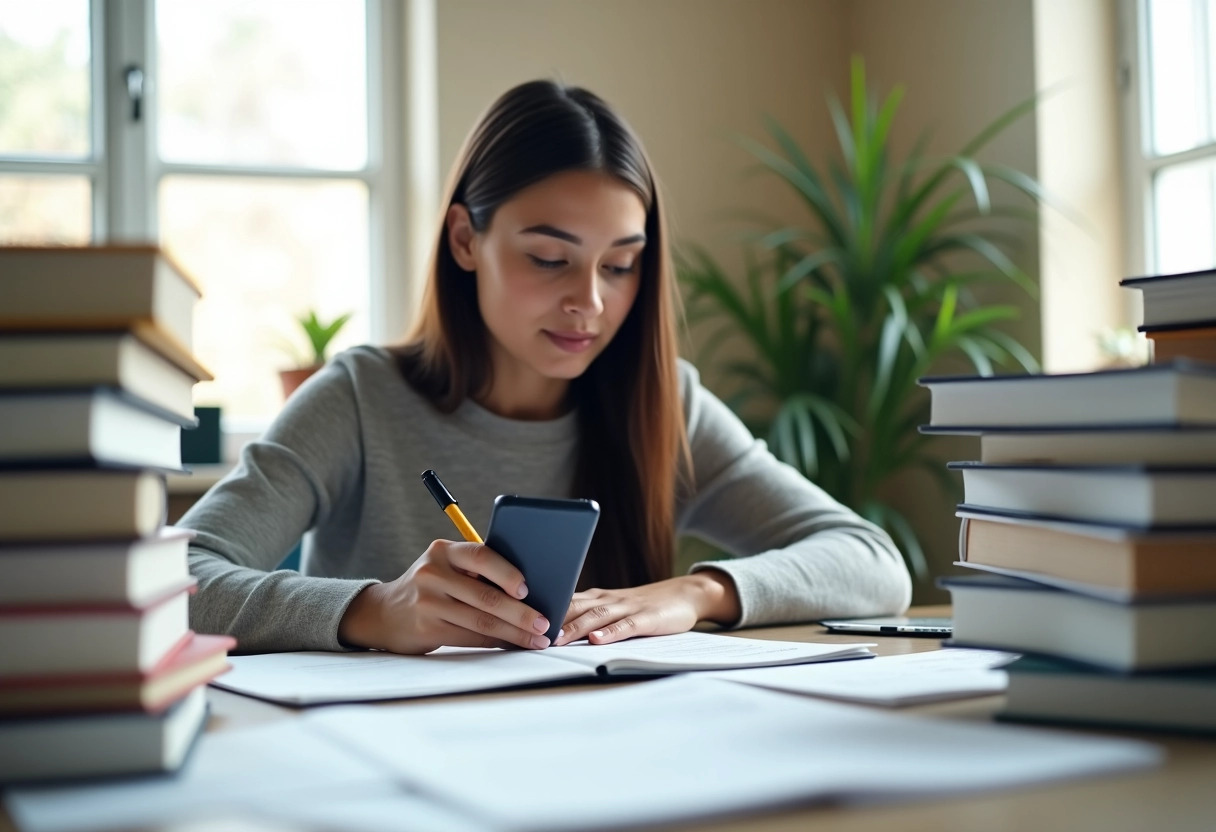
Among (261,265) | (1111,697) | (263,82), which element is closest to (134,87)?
(263,82)

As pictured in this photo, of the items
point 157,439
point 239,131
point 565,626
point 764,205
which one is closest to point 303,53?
point 239,131

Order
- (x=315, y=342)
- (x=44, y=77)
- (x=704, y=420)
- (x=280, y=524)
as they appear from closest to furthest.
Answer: (x=280, y=524) < (x=704, y=420) < (x=315, y=342) < (x=44, y=77)

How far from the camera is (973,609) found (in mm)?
758

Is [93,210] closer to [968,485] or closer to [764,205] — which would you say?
[764,205]

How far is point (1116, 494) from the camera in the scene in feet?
2.17

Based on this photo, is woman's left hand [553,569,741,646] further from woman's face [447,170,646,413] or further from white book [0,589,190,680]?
white book [0,589,190,680]

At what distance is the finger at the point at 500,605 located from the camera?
103 centimetres

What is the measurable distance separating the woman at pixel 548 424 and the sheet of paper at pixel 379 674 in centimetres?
36

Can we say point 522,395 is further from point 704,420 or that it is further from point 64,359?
point 64,359

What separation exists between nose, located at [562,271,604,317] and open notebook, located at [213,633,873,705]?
55cm

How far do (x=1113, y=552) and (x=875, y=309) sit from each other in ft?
7.63

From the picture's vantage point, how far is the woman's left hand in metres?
1.12

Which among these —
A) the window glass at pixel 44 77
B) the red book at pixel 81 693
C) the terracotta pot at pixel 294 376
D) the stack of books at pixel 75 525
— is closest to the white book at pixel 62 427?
the stack of books at pixel 75 525

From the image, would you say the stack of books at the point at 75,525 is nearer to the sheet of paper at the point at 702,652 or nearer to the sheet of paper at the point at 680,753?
the sheet of paper at the point at 680,753
